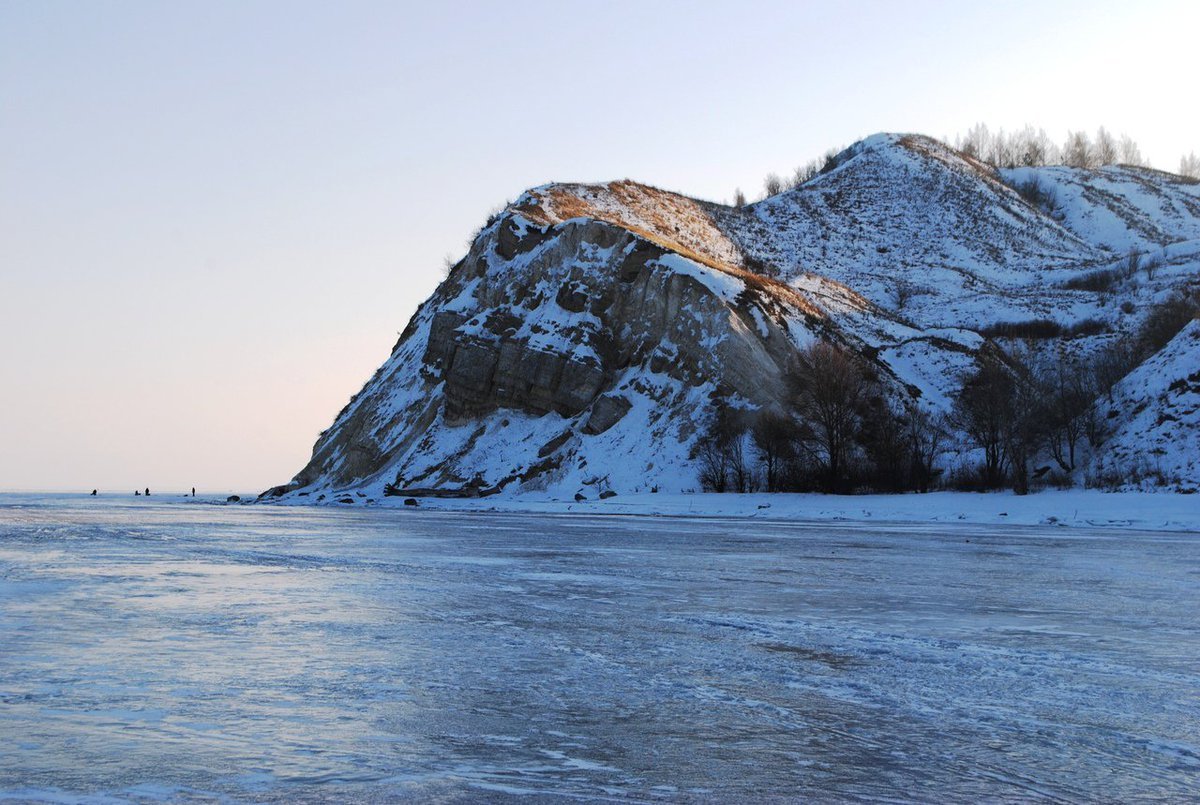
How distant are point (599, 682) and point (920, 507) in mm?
37319

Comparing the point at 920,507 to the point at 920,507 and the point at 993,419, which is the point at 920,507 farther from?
the point at 993,419

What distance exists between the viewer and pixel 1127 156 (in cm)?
17775

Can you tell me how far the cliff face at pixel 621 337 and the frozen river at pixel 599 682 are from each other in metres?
39.3

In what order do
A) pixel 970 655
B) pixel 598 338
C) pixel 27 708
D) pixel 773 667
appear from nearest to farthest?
pixel 27 708
pixel 773 667
pixel 970 655
pixel 598 338

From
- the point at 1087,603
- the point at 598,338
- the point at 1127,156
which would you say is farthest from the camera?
the point at 1127,156

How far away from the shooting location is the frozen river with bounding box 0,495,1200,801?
21.0ft

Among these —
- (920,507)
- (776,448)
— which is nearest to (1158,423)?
(920,507)

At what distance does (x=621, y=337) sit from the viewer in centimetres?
6812

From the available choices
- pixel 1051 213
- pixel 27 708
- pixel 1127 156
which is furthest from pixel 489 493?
pixel 1127 156

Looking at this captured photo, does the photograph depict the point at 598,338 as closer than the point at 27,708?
No

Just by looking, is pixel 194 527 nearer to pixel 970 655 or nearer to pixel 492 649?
pixel 492 649

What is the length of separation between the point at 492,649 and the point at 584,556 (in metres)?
12.0

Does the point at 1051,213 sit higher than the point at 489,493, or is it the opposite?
the point at 1051,213

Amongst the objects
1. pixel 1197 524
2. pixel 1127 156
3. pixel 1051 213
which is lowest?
pixel 1197 524
